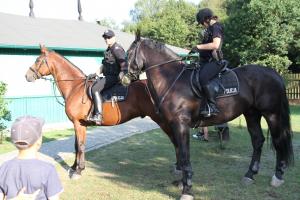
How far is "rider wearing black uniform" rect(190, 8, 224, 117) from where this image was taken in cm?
673

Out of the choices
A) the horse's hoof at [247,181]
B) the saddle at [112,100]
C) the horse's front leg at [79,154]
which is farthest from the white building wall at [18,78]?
the horse's hoof at [247,181]

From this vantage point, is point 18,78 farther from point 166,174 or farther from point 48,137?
point 166,174

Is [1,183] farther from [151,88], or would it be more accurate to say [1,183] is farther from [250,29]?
[250,29]

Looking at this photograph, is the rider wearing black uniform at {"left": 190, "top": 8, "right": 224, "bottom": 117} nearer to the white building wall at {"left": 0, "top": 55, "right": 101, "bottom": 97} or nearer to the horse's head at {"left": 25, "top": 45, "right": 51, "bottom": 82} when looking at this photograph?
the horse's head at {"left": 25, "top": 45, "right": 51, "bottom": 82}

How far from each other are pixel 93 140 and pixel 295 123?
8158 mm

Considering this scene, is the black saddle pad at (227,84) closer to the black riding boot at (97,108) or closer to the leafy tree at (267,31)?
the black riding boot at (97,108)

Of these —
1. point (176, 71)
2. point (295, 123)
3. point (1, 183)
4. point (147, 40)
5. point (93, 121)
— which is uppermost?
point (147, 40)

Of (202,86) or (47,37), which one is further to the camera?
(47,37)

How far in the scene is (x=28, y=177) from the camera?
303 cm

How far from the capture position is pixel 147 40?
701cm

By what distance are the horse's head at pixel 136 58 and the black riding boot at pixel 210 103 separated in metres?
1.17

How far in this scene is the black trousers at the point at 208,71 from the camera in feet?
22.1

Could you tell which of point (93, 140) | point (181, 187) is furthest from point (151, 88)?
point (93, 140)

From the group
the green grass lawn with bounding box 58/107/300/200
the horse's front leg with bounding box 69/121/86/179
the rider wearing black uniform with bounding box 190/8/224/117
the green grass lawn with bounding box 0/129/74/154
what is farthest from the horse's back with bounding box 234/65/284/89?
the green grass lawn with bounding box 0/129/74/154
